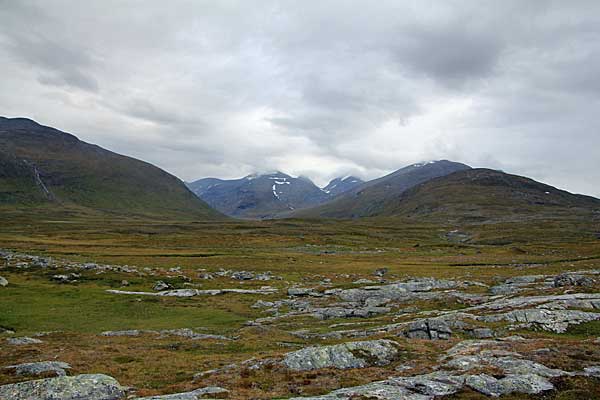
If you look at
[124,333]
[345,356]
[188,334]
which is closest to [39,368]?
[124,333]

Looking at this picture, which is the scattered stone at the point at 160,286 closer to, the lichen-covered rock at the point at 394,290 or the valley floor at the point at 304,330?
the valley floor at the point at 304,330

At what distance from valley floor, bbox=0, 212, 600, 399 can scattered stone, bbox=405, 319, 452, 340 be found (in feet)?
0.37

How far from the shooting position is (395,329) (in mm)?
38531

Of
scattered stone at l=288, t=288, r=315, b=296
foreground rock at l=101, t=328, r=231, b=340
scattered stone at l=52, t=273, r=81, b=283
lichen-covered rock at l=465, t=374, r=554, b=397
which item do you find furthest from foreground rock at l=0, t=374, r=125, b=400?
scattered stone at l=52, t=273, r=81, b=283

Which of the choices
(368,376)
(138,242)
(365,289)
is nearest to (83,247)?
(138,242)

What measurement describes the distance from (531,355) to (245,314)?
36.0 meters

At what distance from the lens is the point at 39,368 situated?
2600 centimetres

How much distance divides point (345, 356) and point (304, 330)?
50.9ft

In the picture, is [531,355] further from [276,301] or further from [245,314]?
[276,301]

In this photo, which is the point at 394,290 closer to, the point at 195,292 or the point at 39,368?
the point at 195,292

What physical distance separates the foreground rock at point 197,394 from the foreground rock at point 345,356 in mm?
6149

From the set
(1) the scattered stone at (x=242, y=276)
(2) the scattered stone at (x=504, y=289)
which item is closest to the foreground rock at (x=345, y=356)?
(2) the scattered stone at (x=504, y=289)

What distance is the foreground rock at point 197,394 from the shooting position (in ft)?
63.3

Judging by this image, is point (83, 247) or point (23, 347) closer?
point (23, 347)
